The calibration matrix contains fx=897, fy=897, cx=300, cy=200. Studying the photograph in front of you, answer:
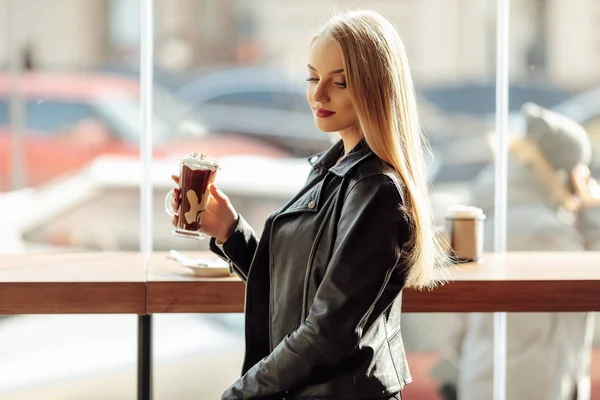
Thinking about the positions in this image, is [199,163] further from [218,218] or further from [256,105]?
[256,105]

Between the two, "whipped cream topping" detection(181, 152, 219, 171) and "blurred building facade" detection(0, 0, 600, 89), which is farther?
"blurred building facade" detection(0, 0, 600, 89)

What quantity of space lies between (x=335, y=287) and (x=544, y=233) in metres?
1.86

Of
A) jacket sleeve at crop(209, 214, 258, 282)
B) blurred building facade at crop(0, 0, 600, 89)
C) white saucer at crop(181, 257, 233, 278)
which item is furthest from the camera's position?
blurred building facade at crop(0, 0, 600, 89)

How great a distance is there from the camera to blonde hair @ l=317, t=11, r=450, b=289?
160cm

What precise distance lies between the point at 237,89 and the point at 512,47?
99 cm

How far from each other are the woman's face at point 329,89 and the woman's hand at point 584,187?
1.71 m

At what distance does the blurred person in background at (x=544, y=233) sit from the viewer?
10.3 ft

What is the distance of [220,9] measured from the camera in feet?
10.4

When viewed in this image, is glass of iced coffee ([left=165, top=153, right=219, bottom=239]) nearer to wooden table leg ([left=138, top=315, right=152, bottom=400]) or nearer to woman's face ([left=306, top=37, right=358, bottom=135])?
woman's face ([left=306, top=37, right=358, bottom=135])

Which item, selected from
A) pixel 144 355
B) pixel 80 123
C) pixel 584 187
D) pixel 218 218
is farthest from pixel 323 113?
pixel 584 187

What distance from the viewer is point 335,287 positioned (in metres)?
1.54

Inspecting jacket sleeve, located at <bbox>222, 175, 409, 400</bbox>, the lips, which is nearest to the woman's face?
the lips

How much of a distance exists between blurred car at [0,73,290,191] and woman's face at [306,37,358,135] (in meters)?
1.52

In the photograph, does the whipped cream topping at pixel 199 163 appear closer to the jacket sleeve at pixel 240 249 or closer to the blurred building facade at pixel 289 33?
the jacket sleeve at pixel 240 249
